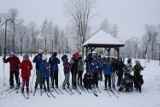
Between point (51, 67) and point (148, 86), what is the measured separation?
5927mm

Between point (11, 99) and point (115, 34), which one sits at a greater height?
point (115, 34)

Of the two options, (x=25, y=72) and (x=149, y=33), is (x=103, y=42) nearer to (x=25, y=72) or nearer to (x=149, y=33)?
(x=25, y=72)

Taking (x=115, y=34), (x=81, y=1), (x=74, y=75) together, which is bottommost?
(x=74, y=75)

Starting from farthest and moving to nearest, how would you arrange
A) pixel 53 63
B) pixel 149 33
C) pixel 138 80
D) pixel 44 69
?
pixel 149 33, pixel 138 80, pixel 53 63, pixel 44 69

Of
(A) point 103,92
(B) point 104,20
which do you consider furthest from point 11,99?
(B) point 104,20

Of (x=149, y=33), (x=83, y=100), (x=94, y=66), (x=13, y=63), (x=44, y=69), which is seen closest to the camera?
(x=83, y=100)

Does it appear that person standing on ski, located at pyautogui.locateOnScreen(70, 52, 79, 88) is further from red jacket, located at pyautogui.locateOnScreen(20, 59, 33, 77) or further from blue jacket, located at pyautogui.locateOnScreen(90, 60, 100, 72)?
red jacket, located at pyautogui.locateOnScreen(20, 59, 33, 77)

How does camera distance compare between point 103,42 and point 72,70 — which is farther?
point 103,42

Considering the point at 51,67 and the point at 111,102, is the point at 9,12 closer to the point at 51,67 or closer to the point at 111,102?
the point at 51,67

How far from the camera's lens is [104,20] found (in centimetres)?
4847

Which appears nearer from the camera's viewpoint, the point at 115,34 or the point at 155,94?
the point at 155,94

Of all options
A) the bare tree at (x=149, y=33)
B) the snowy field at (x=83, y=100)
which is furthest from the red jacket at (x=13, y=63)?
the bare tree at (x=149, y=33)

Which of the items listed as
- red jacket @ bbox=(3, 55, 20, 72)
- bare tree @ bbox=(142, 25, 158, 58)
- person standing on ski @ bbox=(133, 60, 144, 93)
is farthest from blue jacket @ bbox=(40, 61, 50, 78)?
bare tree @ bbox=(142, 25, 158, 58)

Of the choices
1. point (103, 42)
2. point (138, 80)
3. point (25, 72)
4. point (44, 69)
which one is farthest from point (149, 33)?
point (25, 72)
